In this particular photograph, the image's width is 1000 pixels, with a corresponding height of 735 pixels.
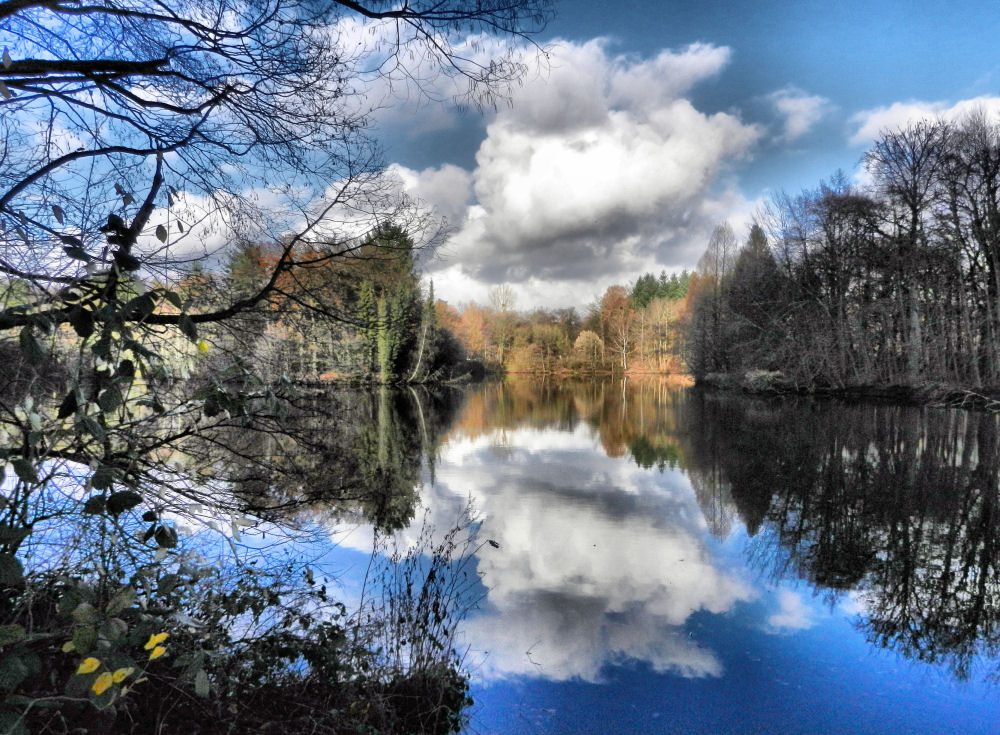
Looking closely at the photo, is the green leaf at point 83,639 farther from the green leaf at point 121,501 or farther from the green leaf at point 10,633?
the green leaf at point 121,501

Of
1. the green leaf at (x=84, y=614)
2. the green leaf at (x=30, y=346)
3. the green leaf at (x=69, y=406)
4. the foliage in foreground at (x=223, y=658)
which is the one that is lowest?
the foliage in foreground at (x=223, y=658)

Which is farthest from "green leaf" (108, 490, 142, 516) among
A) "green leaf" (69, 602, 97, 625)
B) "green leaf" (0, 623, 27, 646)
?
"green leaf" (0, 623, 27, 646)

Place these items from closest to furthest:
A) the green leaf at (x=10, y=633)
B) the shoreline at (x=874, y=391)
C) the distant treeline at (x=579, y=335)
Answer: the green leaf at (x=10, y=633) → the shoreline at (x=874, y=391) → the distant treeline at (x=579, y=335)

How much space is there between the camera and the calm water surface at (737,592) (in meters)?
3.19

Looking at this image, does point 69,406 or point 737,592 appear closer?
point 69,406

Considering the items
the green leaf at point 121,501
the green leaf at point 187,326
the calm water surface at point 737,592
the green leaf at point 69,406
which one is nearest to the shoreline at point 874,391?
the calm water surface at point 737,592

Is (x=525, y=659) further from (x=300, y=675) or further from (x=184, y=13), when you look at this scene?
(x=184, y=13)

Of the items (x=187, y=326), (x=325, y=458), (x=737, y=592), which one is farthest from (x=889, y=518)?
(x=187, y=326)

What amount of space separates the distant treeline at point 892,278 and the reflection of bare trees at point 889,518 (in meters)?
7.48

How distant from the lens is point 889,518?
20.8 feet

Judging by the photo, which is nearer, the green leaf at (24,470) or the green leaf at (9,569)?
the green leaf at (9,569)

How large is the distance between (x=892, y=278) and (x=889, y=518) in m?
18.6

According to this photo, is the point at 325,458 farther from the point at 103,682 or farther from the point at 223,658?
the point at 103,682

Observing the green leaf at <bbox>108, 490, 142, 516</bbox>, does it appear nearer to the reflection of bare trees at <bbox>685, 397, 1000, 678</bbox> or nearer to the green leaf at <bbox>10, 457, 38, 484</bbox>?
the green leaf at <bbox>10, 457, 38, 484</bbox>
